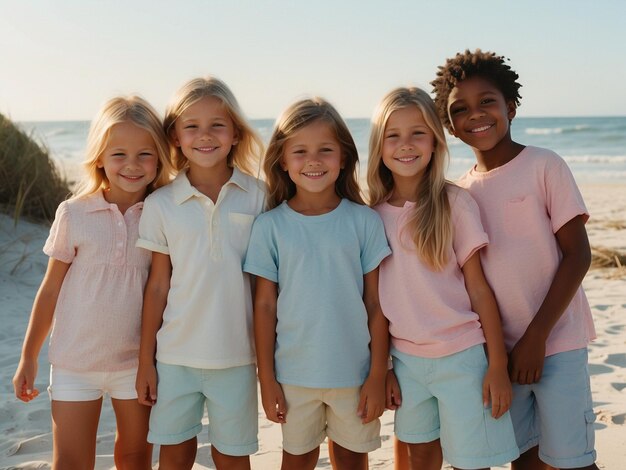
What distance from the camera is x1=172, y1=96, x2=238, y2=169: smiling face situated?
2.99 meters

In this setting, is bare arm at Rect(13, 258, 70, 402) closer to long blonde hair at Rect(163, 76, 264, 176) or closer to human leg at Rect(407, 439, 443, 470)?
long blonde hair at Rect(163, 76, 264, 176)

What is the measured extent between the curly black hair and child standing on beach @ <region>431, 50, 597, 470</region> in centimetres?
9

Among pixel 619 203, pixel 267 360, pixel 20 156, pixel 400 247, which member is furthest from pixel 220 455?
pixel 619 203

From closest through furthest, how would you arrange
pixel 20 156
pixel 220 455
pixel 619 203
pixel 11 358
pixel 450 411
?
pixel 450 411, pixel 220 455, pixel 11 358, pixel 20 156, pixel 619 203

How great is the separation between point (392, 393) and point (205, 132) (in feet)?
4.25

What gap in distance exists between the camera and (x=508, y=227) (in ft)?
9.39

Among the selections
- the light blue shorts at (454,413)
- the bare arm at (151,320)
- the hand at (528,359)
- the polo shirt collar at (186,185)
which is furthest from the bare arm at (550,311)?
the bare arm at (151,320)

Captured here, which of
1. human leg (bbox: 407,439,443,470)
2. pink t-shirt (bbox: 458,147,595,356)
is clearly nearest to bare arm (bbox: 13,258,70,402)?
human leg (bbox: 407,439,443,470)

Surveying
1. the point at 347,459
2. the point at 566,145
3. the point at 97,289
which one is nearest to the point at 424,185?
the point at 347,459

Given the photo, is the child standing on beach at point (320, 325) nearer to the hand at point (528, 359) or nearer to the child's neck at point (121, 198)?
the hand at point (528, 359)

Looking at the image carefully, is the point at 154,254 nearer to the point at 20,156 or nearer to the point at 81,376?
the point at 81,376

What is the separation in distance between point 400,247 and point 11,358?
3289 mm

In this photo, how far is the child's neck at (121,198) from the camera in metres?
3.11

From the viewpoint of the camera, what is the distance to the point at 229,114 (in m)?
3.10
